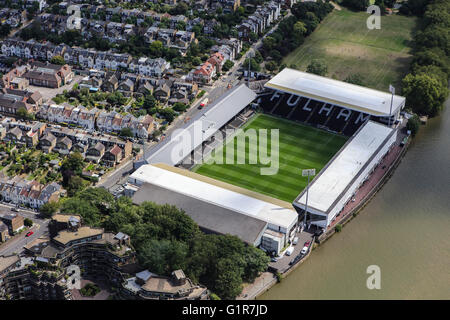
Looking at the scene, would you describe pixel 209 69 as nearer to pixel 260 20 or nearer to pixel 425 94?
pixel 260 20

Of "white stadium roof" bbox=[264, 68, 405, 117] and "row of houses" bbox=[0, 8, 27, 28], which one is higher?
"row of houses" bbox=[0, 8, 27, 28]

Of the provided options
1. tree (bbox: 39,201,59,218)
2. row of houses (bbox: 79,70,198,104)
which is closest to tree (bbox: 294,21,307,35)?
row of houses (bbox: 79,70,198,104)

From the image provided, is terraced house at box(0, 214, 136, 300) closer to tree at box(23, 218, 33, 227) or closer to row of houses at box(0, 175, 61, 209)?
tree at box(23, 218, 33, 227)

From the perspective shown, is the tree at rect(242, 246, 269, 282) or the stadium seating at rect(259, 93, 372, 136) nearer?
the tree at rect(242, 246, 269, 282)

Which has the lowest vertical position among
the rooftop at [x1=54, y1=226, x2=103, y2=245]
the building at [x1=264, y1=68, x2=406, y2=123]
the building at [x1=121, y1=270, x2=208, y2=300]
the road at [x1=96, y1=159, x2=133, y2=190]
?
the road at [x1=96, y1=159, x2=133, y2=190]

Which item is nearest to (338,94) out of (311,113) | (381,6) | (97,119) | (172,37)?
(311,113)

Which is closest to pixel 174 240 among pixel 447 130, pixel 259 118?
pixel 259 118

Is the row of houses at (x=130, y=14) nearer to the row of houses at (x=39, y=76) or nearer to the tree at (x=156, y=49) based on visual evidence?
the tree at (x=156, y=49)
